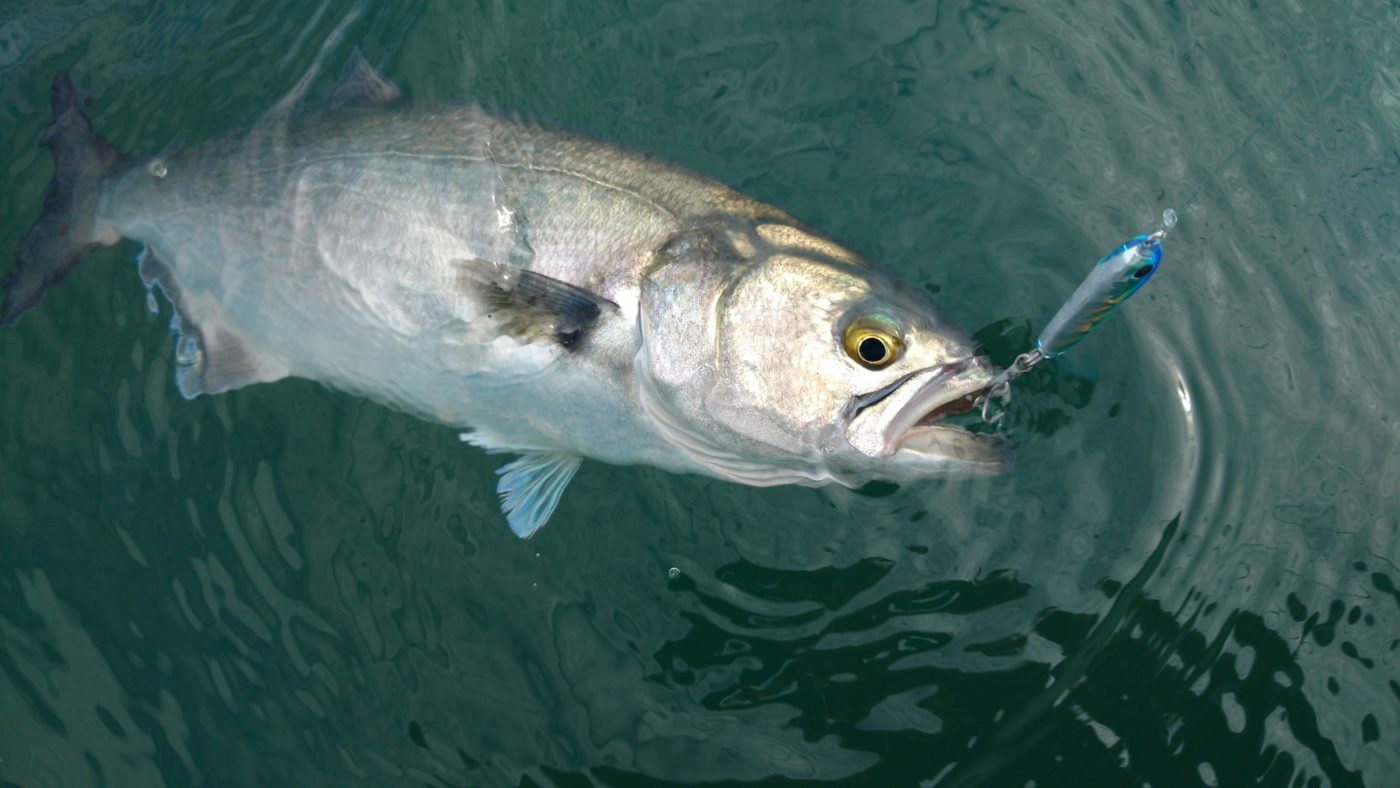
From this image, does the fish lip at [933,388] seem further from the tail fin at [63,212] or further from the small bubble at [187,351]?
the tail fin at [63,212]

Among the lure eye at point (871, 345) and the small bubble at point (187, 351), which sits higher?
the lure eye at point (871, 345)

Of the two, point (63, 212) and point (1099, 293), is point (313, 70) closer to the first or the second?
point (63, 212)

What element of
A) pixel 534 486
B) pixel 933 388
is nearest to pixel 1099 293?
A: pixel 933 388

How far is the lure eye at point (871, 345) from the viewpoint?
119 inches

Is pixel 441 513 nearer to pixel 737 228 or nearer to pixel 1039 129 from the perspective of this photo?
pixel 737 228

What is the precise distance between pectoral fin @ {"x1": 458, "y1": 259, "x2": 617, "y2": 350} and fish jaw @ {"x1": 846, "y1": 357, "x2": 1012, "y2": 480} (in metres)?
0.86

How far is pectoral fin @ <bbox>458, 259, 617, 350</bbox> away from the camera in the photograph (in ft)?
10.6

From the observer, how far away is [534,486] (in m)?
3.55

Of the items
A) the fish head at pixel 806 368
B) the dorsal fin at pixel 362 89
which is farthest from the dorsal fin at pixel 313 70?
the fish head at pixel 806 368

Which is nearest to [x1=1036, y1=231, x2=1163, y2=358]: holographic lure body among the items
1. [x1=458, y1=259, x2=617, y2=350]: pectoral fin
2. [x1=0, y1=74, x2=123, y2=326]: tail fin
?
[x1=458, y1=259, x2=617, y2=350]: pectoral fin

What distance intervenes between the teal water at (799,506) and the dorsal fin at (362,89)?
2.98 feet

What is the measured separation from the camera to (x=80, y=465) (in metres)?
4.03

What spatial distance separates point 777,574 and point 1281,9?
11.6 feet

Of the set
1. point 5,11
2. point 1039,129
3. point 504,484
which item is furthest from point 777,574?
point 5,11
